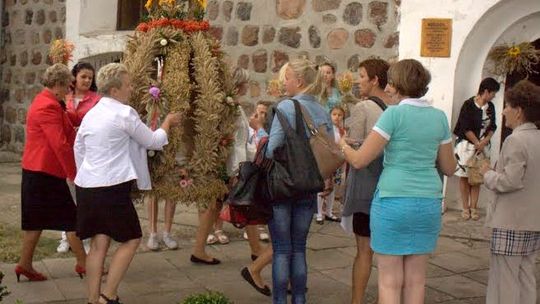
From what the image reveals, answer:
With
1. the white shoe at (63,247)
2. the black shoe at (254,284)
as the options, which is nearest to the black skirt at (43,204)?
the white shoe at (63,247)

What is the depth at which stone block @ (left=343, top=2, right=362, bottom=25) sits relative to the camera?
8414 millimetres

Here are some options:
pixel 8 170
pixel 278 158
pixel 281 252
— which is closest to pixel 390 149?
pixel 278 158

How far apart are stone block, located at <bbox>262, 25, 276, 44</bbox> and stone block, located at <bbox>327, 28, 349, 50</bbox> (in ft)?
2.65

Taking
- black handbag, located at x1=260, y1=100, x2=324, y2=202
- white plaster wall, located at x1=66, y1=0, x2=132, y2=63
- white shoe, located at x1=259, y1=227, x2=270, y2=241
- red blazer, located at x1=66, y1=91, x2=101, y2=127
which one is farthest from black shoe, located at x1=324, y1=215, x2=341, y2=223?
white plaster wall, located at x1=66, y1=0, x2=132, y2=63

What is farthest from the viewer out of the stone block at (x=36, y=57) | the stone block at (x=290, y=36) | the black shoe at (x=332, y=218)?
the stone block at (x=36, y=57)

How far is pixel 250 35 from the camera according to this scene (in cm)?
928

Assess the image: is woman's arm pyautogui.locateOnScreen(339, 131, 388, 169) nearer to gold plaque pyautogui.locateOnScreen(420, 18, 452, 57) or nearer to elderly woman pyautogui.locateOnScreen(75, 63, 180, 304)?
elderly woman pyautogui.locateOnScreen(75, 63, 180, 304)

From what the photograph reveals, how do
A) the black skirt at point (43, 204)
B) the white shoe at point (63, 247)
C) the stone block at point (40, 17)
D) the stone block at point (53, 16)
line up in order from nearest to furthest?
1. the black skirt at point (43, 204)
2. the white shoe at point (63, 247)
3. the stone block at point (53, 16)
4. the stone block at point (40, 17)

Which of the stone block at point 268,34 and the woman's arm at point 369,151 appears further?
the stone block at point 268,34

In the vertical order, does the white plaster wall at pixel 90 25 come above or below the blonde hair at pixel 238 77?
above

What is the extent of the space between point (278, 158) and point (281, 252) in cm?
60

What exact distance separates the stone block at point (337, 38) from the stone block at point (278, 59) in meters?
0.65

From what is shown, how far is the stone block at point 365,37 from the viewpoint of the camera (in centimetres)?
834

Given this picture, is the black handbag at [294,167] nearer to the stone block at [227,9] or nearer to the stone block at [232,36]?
the stone block at [232,36]
